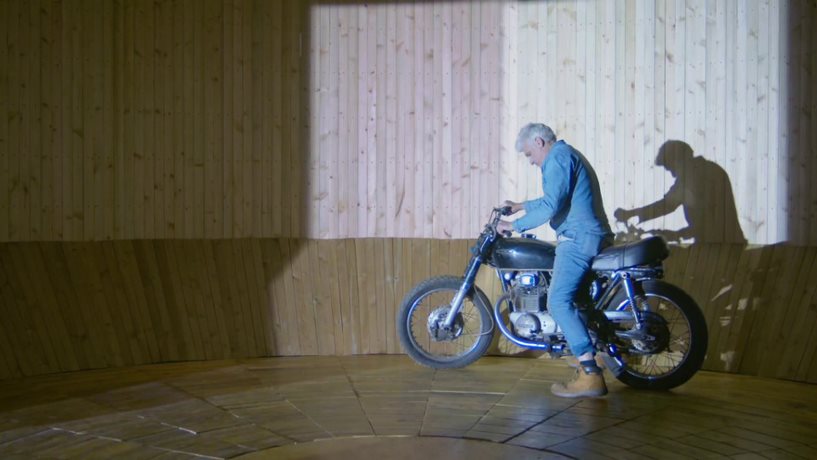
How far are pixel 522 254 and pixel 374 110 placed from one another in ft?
6.67

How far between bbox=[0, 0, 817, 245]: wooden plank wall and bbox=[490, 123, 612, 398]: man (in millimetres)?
1343

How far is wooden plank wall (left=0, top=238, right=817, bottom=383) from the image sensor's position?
20.6 ft

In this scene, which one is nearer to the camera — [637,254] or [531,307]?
[637,254]

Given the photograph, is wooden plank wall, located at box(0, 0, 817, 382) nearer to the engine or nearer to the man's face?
the engine

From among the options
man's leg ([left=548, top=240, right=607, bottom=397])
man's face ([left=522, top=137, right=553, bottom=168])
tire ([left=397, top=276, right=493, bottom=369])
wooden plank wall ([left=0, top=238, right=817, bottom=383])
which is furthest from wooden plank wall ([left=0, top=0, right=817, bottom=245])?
man's leg ([left=548, top=240, right=607, bottom=397])

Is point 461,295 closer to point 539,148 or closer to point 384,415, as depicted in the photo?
point 539,148

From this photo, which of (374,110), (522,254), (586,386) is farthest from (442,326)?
(374,110)

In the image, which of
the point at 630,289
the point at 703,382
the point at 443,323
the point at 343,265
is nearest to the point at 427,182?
the point at 343,265

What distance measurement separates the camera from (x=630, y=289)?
5.83 m

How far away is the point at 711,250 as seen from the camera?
6707 mm

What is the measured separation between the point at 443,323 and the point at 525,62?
2.31 meters

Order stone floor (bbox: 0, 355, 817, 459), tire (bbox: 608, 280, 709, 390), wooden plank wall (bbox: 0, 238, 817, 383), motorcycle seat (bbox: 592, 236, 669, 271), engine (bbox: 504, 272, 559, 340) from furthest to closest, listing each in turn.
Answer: wooden plank wall (bbox: 0, 238, 817, 383) → engine (bbox: 504, 272, 559, 340) → tire (bbox: 608, 280, 709, 390) → motorcycle seat (bbox: 592, 236, 669, 271) → stone floor (bbox: 0, 355, 817, 459)

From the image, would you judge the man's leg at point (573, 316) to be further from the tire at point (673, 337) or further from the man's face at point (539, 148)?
the man's face at point (539, 148)

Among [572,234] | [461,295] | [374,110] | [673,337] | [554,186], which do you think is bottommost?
[673,337]
